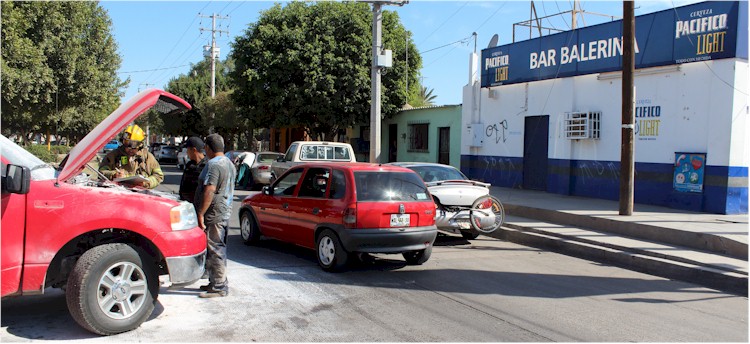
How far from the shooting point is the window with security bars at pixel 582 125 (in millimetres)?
15523

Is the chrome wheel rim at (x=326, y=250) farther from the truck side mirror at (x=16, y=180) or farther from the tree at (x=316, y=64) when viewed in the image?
the tree at (x=316, y=64)

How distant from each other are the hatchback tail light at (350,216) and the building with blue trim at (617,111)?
8894 mm

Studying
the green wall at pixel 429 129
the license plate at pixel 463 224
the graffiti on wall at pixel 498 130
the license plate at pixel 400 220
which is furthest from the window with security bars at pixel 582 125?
the license plate at pixel 400 220

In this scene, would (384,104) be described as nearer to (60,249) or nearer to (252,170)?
(252,170)

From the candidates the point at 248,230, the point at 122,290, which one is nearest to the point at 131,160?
the point at 248,230

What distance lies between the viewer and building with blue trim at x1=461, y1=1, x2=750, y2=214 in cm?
1220

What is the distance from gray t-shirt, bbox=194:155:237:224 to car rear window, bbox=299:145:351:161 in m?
10.9

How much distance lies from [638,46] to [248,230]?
10.6 m

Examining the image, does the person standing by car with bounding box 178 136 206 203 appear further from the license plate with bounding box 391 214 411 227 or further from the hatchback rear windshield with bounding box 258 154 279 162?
the hatchback rear windshield with bounding box 258 154 279 162

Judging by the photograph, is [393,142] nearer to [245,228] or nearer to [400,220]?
[245,228]

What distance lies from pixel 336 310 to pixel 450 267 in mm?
2834

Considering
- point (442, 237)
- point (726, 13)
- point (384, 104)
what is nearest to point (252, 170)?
point (384, 104)

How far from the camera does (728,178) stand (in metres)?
12.1

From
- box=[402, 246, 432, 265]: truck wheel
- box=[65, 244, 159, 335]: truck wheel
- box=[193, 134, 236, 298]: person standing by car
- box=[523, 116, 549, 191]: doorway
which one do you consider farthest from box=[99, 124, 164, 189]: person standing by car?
box=[523, 116, 549, 191]: doorway
